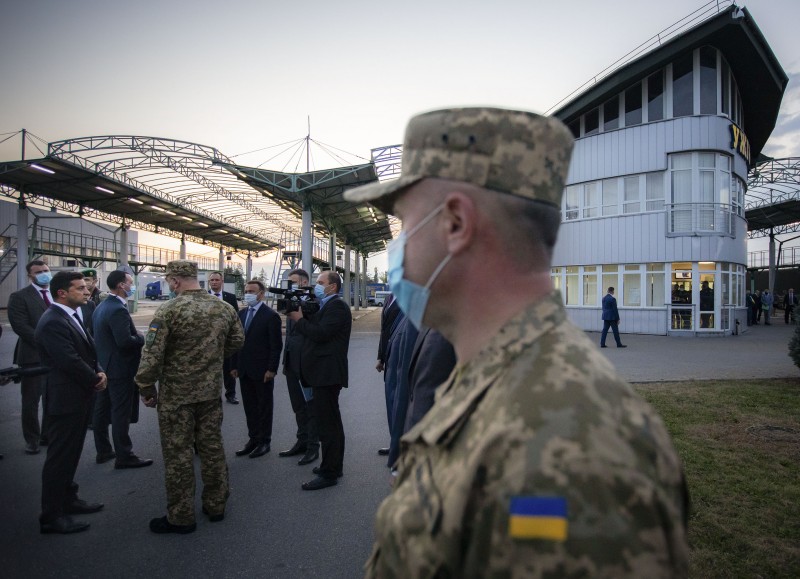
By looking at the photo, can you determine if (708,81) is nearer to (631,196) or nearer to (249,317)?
(631,196)

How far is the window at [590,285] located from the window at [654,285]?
2.06 m

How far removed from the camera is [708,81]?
56.6 feet

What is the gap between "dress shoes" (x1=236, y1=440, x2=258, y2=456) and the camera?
18.0 feet

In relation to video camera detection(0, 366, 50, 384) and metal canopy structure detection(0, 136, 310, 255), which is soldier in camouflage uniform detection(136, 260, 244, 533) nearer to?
video camera detection(0, 366, 50, 384)

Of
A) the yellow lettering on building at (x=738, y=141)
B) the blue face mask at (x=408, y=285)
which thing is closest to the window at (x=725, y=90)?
the yellow lettering on building at (x=738, y=141)

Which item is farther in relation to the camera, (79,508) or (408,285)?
(79,508)

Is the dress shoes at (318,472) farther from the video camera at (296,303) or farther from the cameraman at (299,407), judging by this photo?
the video camera at (296,303)

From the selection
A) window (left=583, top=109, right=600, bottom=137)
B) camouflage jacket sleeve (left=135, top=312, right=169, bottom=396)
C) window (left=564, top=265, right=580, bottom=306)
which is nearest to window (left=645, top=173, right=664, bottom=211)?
window (left=583, top=109, right=600, bottom=137)

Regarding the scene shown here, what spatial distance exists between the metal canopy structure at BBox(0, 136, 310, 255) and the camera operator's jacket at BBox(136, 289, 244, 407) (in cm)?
1669

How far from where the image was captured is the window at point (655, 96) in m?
17.8

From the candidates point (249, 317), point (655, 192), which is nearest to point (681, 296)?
point (655, 192)

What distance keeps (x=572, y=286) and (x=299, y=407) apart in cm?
1696

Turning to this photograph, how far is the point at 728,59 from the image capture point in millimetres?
17828

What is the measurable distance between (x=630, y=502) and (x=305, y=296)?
Answer: 461 cm
